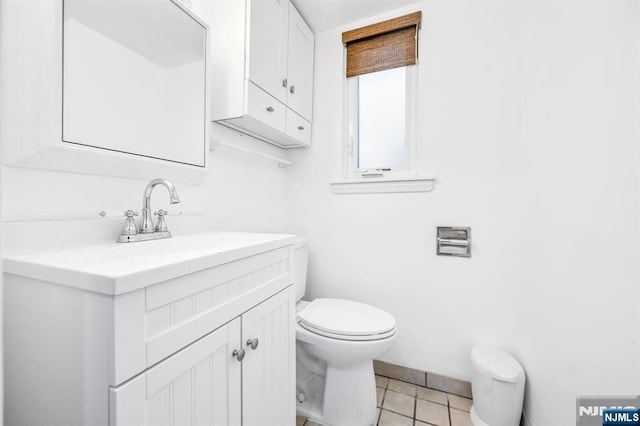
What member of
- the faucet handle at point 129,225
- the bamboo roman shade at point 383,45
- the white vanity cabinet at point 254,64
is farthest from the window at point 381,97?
the faucet handle at point 129,225

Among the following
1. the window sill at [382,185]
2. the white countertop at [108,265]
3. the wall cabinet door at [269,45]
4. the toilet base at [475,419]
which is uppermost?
the wall cabinet door at [269,45]

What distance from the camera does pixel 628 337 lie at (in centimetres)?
73

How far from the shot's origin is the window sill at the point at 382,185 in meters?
1.56

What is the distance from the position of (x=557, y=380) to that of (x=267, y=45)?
1.95 m

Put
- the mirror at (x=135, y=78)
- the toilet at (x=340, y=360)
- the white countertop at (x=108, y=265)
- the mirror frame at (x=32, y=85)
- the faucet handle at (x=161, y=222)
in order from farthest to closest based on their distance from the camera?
the toilet at (x=340, y=360) < the faucet handle at (x=161, y=222) < the mirror at (x=135, y=78) < the mirror frame at (x=32, y=85) < the white countertop at (x=108, y=265)

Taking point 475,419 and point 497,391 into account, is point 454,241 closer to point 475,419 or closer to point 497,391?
point 497,391

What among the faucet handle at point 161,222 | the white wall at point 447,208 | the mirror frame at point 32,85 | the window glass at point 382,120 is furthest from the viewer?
the window glass at point 382,120

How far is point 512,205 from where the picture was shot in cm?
141

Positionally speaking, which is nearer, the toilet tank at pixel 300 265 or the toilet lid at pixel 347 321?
the toilet lid at pixel 347 321

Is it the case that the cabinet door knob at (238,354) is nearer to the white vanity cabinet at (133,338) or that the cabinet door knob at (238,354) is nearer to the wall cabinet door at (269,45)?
the white vanity cabinet at (133,338)

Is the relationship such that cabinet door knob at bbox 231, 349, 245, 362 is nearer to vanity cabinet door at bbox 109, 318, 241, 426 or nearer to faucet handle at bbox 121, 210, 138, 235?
vanity cabinet door at bbox 109, 318, 241, 426

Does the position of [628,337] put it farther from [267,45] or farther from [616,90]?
[267,45]

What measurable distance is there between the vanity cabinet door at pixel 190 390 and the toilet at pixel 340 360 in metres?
0.54

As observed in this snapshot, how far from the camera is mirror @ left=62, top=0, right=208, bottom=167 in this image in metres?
0.79
